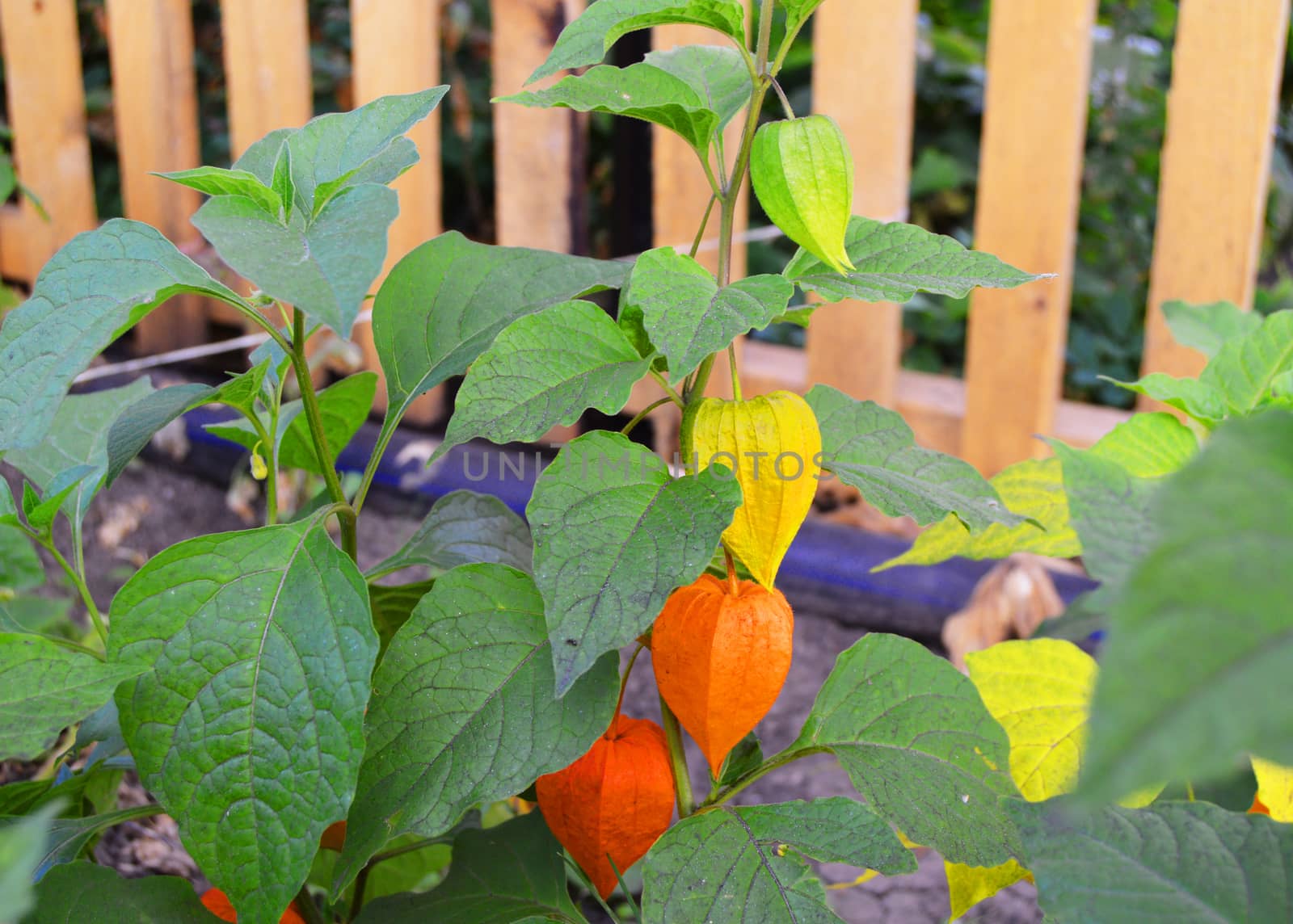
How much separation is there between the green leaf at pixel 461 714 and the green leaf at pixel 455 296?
13 centimetres

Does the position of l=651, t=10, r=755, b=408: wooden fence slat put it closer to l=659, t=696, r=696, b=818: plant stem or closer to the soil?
the soil

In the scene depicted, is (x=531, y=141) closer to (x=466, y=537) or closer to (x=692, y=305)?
(x=466, y=537)

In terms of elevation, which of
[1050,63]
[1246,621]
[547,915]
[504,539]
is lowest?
[547,915]

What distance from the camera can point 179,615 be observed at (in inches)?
19.5

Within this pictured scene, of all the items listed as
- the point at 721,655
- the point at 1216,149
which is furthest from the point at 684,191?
the point at 721,655

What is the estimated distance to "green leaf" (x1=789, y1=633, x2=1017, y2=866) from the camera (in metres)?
0.52

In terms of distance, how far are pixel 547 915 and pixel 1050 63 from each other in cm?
144

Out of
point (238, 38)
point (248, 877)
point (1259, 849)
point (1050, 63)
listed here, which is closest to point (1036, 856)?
point (1259, 849)

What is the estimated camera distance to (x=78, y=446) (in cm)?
73

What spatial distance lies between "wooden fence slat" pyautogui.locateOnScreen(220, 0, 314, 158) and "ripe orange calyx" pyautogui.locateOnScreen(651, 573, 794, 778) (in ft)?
6.49

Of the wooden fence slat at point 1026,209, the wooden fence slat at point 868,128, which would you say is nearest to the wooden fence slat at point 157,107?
the wooden fence slat at point 868,128

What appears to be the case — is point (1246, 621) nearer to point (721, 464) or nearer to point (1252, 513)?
point (1252, 513)

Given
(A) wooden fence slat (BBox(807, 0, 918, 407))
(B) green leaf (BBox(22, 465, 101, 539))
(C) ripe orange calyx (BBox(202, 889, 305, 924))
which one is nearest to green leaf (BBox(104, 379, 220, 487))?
(B) green leaf (BBox(22, 465, 101, 539))

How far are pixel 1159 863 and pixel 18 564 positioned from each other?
721mm
